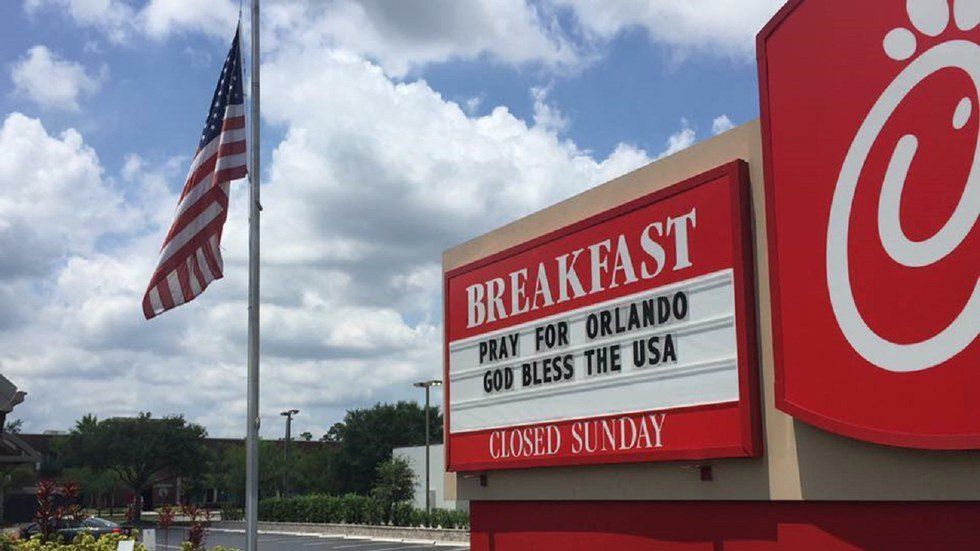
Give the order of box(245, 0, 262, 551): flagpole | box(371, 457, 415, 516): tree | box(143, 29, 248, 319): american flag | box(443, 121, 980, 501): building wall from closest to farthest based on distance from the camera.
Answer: box(443, 121, 980, 501): building wall < box(245, 0, 262, 551): flagpole < box(143, 29, 248, 319): american flag < box(371, 457, 415, 516): tree

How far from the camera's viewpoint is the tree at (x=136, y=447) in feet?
285

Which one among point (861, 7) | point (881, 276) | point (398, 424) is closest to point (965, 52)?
point (861, 7)

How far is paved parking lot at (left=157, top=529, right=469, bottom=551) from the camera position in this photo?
143ft

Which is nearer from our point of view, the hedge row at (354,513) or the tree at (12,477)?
the hedge row at (354,513)

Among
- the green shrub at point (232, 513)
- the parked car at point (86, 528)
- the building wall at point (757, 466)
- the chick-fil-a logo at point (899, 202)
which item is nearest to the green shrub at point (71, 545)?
the building wall at point (757, 466)

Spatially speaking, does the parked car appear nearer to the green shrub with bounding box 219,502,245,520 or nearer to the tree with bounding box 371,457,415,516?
the tree with bounding box 371,457,415,516

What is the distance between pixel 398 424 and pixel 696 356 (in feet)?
308

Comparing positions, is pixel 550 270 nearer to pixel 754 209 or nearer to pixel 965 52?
pixel 754 209

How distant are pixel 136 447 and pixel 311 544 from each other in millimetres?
44998

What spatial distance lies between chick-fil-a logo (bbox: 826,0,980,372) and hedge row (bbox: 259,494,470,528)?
1469 inches

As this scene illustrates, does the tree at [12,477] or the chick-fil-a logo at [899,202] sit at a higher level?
the chick-fil-a logo at [899,202]

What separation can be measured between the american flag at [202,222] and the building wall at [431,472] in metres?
45.6

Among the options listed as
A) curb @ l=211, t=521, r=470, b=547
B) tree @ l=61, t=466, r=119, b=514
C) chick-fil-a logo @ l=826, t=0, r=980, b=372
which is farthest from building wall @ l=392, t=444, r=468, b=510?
chick-fil-a logo @ l=826, t=0, r=980, b=372

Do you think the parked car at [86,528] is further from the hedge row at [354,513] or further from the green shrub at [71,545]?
the green shrub at [71,545]
